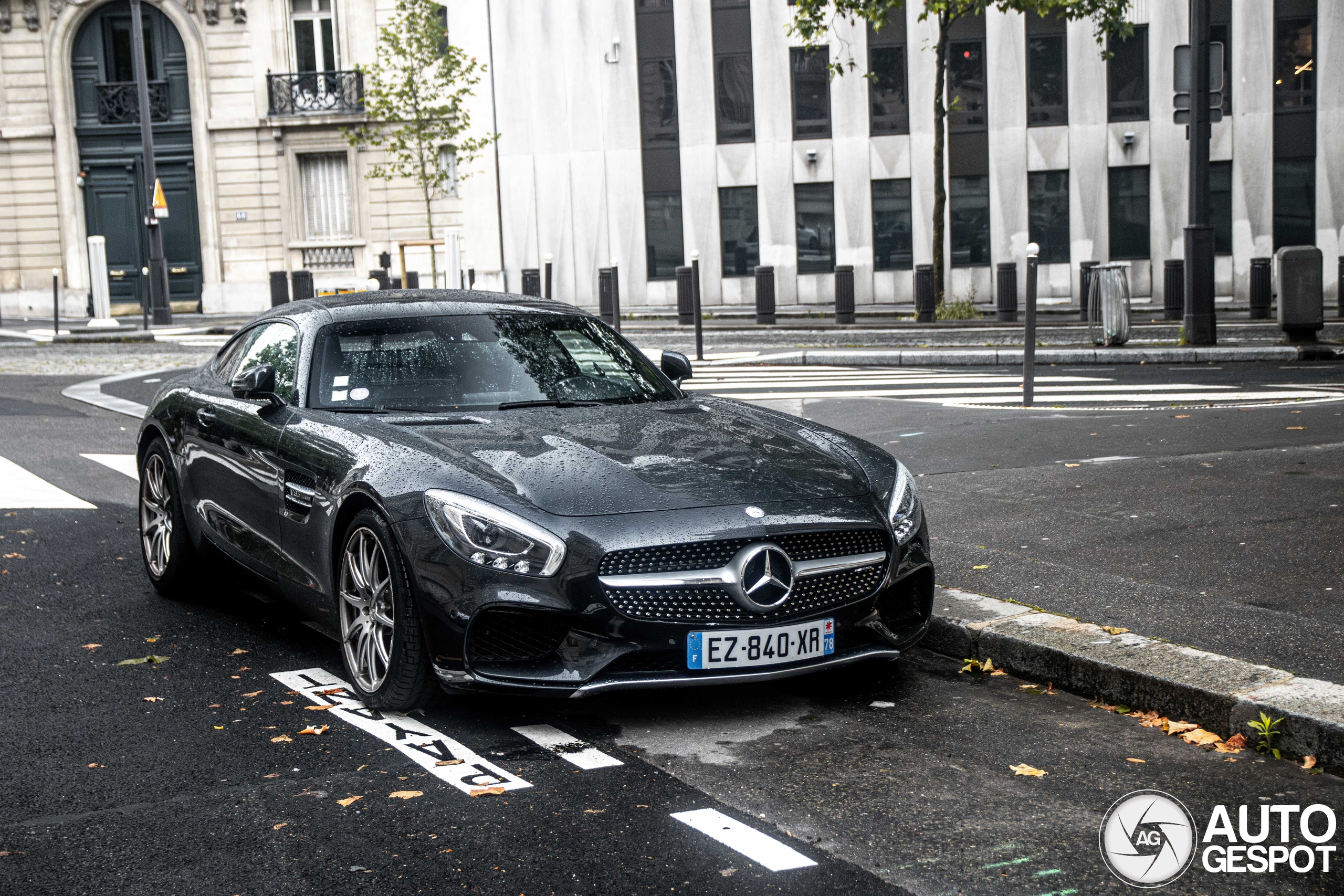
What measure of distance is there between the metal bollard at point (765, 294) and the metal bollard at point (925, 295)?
2.79 m

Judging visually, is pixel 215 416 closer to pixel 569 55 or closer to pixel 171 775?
pixel 171 775

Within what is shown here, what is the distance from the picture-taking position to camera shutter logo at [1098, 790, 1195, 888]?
3.42 metres

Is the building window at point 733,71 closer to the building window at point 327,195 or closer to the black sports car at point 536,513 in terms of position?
the building window at point 327,195

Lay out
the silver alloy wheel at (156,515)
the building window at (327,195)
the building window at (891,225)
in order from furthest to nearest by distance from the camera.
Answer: the building window at (327,195)
the building window at (891,225)
the silver alloy wheel at (156,515)

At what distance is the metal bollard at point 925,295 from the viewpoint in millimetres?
24531

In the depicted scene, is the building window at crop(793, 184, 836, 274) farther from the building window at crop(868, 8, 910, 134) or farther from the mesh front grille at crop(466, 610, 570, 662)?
the mesh front grille at crop(466, 610, 570, 662)

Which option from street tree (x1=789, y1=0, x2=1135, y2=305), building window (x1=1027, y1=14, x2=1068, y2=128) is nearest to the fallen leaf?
street tree (x1=789, y1=0, x2=1135, y2=305)

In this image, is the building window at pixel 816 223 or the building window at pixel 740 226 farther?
the building window at pixel 740 226

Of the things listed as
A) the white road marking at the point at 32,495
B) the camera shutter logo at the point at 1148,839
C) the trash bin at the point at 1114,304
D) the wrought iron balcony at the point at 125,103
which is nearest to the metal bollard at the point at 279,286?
the wrought iron balcony at the point at 125,103

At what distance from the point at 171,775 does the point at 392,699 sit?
743mm

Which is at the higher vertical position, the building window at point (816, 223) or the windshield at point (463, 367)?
the building window at point (816, 223)

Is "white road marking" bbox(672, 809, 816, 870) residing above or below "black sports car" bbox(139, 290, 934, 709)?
below

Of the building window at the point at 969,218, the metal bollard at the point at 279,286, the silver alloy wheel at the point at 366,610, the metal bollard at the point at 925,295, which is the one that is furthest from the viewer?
the metal bollard at the point at 279,286

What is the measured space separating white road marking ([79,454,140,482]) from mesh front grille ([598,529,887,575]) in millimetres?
6504
